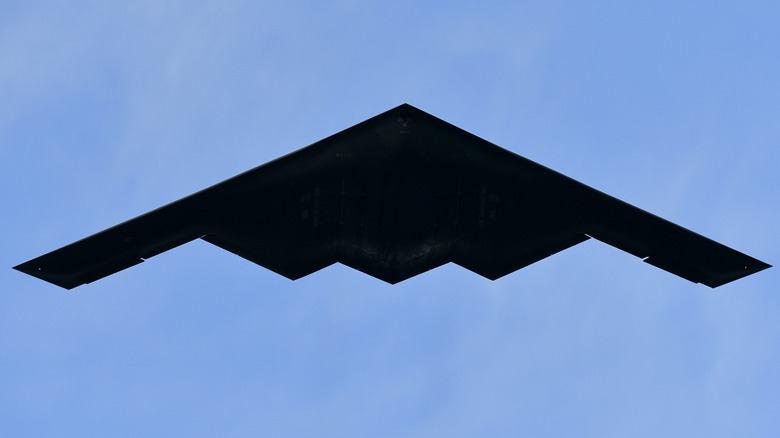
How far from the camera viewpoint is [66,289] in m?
36.4

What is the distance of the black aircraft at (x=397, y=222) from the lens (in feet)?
110

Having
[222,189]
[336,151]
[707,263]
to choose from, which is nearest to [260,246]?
[222,189]

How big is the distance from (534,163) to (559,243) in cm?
356

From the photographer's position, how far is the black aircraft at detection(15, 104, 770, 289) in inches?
1320

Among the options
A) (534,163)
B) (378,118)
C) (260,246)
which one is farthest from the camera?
(260,246)

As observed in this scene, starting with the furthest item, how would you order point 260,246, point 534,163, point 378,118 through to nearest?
point 260,246, point 534,163, point 378,118

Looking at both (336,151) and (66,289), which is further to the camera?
(66,289)

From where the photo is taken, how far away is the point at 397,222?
35.0 m

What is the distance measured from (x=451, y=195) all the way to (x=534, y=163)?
2539 mm

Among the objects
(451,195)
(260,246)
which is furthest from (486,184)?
(260,246)

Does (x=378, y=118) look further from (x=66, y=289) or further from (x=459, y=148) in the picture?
(x=66, y=289)

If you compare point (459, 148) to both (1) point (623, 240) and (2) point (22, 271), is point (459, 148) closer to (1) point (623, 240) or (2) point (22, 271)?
(1) point (623, 240)

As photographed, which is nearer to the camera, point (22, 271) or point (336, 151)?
point (336, 151)

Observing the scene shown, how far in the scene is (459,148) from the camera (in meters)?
33.0
